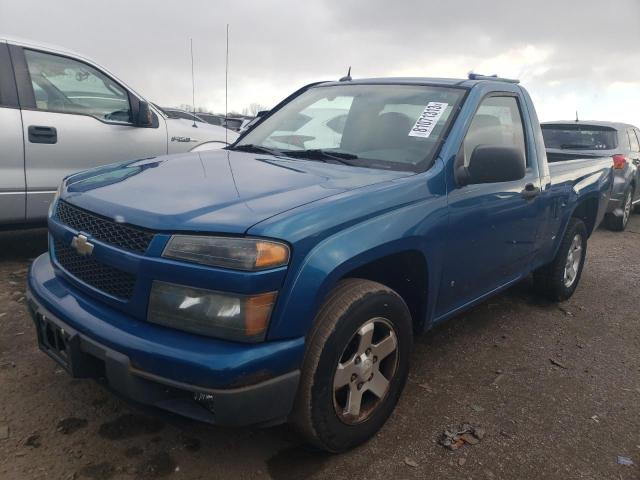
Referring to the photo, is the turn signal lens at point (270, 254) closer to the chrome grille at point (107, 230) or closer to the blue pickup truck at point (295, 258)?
the blue pickup truck at point (295, 258)

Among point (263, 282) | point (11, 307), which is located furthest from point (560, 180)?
point (11, 307)

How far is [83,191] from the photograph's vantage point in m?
2.37

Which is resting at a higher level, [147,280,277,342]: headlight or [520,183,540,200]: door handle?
[520,183,540,200]: door handle

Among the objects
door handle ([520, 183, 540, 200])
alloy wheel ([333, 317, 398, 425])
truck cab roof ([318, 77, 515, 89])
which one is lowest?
alloy wheel ([333, 317, 398, 425])

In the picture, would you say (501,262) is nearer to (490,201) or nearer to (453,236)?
(490,201)

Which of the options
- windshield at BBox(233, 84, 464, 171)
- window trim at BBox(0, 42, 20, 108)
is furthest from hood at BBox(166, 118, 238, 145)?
windshield at BBox(233, 84, 464, 171)

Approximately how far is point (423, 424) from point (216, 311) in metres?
1.34

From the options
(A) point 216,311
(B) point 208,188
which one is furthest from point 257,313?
(B) point 208,188

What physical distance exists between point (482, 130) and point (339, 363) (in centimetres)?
175

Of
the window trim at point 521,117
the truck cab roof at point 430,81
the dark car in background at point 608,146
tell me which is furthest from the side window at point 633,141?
the truck cab roof at point 430,81

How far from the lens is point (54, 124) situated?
14.2 feet

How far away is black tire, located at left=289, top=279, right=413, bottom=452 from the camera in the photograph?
200 cm

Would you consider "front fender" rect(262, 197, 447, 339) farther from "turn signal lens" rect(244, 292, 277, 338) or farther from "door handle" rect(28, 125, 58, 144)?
"door handle" rect(28, 125, 58, 144)

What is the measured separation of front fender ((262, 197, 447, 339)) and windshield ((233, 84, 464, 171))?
13.1 inches
